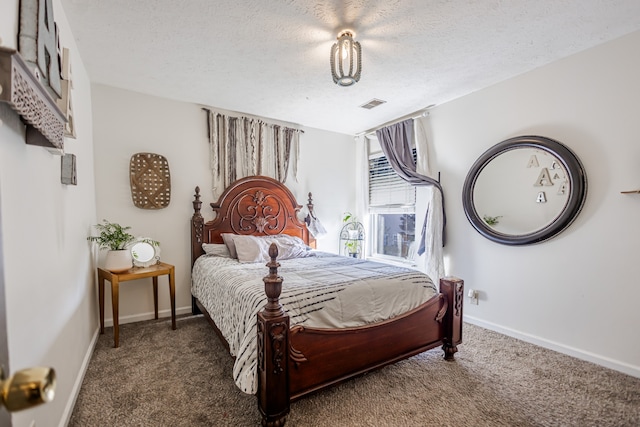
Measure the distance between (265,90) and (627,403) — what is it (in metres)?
3.77

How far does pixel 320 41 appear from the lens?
223cm

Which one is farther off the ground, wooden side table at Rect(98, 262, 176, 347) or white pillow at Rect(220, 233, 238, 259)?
white pillow at Rect(220, 233, 238, 259)

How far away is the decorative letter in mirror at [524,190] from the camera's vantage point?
2428 mm

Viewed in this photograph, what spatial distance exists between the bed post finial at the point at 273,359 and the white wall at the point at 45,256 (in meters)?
0.93

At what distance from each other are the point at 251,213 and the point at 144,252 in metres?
1.27

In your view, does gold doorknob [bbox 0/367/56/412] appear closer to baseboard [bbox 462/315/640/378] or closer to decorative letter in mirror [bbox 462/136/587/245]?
decorative letter in mirror [bbox 462/136/587/245]

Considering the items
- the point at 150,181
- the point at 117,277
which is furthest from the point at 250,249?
the point at 150,181

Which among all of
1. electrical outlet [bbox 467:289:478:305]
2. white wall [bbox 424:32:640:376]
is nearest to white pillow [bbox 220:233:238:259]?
white wall [bbox 424:32:640:376]

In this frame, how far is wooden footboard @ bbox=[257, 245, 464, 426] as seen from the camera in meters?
1.52

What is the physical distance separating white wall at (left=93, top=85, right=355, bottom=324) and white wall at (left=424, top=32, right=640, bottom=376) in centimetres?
313

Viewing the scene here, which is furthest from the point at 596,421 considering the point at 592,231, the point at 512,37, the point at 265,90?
the point at 265,90

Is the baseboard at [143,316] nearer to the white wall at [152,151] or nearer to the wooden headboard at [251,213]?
the white wall at [152,151]

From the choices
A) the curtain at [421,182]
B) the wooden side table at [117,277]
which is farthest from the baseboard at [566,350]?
the wooden side table at [117,277]

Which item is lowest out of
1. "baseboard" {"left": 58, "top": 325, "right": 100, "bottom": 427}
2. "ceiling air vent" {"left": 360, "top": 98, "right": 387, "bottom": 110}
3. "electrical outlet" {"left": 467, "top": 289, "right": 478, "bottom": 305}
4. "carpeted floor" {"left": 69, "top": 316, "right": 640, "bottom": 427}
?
"carpeted floor" {"left": 69, "top": 316, "right": 640, "bottom": 427}
